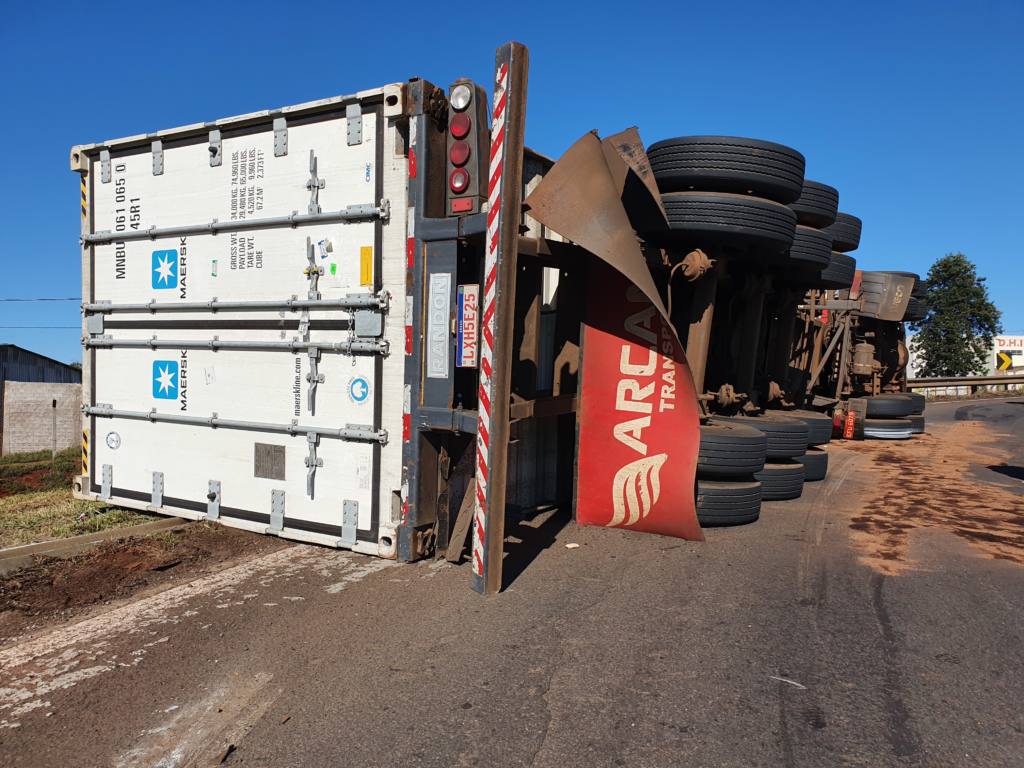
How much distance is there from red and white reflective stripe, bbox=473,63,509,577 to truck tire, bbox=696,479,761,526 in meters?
2.60

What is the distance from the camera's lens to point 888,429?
1506 centimetres

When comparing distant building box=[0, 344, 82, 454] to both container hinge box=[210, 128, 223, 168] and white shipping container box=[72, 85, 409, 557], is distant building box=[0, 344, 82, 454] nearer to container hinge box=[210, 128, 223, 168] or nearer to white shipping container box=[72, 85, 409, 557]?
white shipping container box=[72, 85, 409, 557]

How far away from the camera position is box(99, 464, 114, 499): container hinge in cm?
698

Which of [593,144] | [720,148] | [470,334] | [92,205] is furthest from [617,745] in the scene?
[92,205]

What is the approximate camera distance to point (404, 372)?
5.27 m

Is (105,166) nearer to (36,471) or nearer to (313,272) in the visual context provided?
(313,272)

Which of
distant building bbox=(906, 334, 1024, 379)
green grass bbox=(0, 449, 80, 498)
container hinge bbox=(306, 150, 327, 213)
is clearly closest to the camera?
container hinge bbox=(306, 150, 327, 213)

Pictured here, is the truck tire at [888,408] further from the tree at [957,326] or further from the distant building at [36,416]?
the tree at [957,326]

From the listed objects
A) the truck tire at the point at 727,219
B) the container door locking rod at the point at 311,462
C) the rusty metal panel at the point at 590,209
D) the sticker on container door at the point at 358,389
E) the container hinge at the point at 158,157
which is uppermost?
the container hinge at the point at 158,157

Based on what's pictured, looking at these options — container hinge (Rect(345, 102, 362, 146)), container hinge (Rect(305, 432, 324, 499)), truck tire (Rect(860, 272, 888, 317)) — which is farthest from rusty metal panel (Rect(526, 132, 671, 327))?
truck tire (Rect(860, 272, 888, 317))

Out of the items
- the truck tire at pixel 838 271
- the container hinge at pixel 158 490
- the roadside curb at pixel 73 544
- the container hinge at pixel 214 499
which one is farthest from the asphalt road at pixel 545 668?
the truck tire at pixel 838 271

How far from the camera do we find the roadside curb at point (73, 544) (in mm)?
5230

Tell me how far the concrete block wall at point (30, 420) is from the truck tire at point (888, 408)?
17.3 meters

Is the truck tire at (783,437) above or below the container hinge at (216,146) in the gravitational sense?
below
